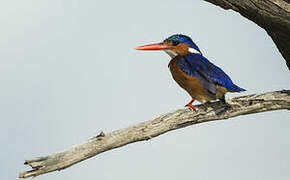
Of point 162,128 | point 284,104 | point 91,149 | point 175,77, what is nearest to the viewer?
point 91,149

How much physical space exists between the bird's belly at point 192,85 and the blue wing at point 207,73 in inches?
1.5

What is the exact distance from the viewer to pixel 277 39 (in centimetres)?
586

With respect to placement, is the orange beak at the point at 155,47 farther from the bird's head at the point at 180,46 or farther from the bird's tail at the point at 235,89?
the bird's tail at the point at 235,89

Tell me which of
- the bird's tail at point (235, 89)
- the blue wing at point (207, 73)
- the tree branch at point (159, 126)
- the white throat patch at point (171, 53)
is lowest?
the tree branch at point (159, 126)

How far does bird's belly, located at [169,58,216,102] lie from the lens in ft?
16.7

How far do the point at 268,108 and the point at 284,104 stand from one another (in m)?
0.25

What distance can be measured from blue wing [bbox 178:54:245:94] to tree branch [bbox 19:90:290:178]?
281 mm

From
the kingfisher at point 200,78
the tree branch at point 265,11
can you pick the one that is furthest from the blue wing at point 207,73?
the tree branch at point 265,11

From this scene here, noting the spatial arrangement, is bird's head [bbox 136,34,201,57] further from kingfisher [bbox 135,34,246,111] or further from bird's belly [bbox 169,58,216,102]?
bird's belly [bbox 169,58,216,102]

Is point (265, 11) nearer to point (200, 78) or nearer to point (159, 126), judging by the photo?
point (200, 78)

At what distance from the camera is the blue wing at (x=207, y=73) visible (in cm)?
507

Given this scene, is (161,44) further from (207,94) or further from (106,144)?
(106,144)

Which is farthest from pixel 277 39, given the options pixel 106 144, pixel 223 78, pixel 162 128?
pixel 106 144

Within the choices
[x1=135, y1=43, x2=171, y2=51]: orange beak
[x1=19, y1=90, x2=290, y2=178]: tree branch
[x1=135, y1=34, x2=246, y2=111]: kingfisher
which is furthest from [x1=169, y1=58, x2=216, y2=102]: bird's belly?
[x1=135, y1=43, x2=171, y2=51]: orange beak
